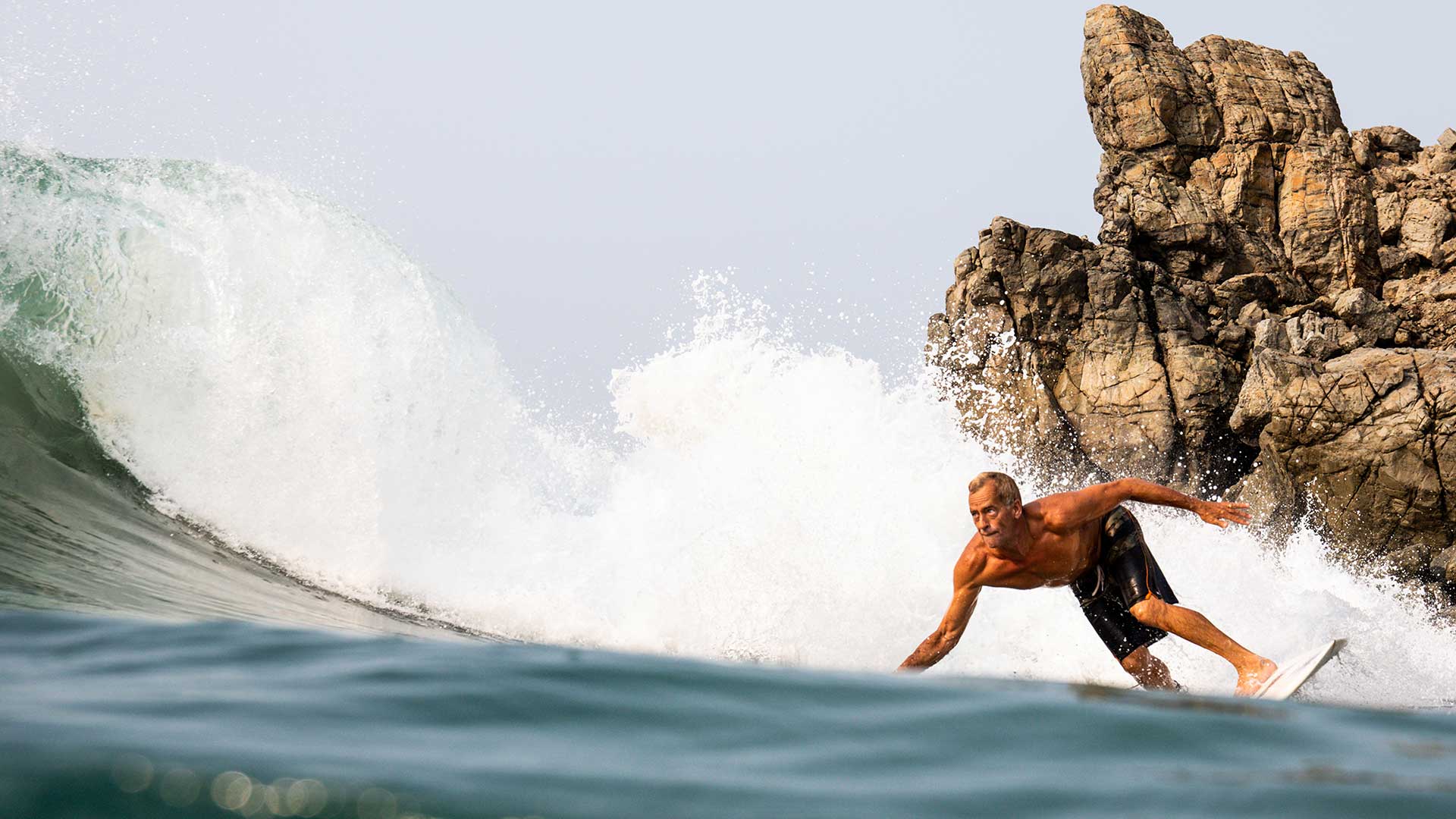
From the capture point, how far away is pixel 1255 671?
4969mm

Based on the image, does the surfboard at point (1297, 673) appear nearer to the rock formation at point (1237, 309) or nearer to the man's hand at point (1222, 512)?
the man's hand at point (1222, 512)

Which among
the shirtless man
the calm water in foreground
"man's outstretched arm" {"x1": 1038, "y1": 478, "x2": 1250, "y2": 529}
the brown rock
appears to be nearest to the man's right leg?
the shirtless man

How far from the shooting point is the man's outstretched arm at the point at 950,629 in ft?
16.8

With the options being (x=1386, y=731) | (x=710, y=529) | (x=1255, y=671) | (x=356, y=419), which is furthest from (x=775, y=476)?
(x=1386, y=731)

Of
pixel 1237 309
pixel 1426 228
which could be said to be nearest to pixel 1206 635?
pixel 1237 309

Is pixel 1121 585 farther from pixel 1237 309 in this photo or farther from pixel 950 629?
pixel 1237 309

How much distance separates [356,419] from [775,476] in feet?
14.0

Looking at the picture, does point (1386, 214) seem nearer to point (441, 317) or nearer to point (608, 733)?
point (441, 317)

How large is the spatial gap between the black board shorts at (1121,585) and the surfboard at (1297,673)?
0.66 meters

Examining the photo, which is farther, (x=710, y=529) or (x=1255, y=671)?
(x=710, y=529)

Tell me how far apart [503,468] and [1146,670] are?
8.16 metres

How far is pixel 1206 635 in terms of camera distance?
204 inches

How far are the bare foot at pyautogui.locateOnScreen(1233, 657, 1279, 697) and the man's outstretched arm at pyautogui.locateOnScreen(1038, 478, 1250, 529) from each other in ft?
2.18

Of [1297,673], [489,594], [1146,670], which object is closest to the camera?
[1297,673]
